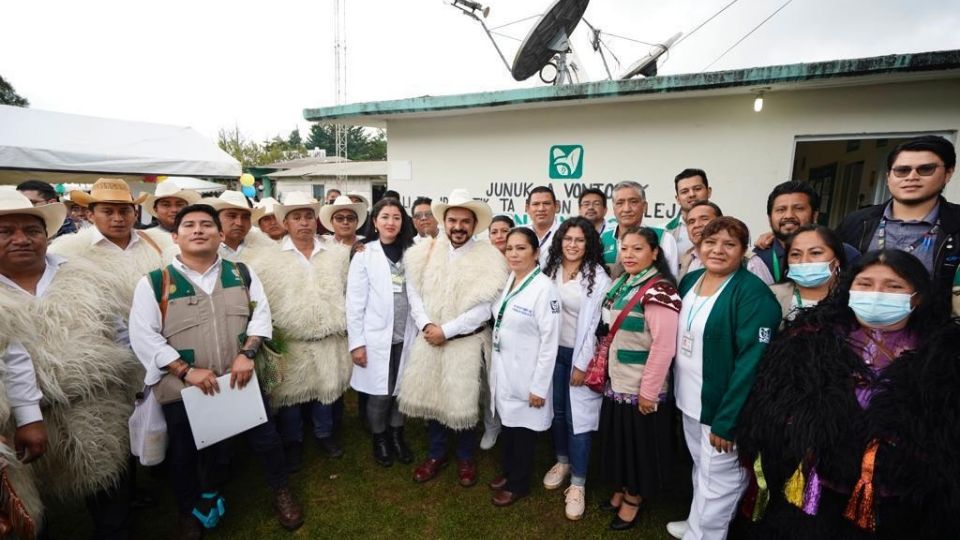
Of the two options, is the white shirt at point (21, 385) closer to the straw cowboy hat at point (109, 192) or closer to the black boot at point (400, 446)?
the straw cowboy hat at point (109, 192)

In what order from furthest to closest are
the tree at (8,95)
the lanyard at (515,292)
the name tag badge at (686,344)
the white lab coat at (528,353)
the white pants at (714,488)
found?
the tree at (8,95) → the lanyard at (515,292) → the white lab coat at (528,353) → the name tag badge at (686,344) → the white pants at (714,488)

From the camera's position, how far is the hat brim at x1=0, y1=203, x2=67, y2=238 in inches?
88.2

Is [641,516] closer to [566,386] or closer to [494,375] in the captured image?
[566,386]

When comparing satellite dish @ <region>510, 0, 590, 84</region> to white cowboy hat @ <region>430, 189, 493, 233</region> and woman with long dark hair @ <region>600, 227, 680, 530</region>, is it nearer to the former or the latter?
white cowboy hat @ <region>430, 189, 493, 233</region>

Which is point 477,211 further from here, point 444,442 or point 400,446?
point 400,446

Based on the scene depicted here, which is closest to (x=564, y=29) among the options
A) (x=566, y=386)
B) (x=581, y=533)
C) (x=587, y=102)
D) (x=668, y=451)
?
(x=587, y=102)

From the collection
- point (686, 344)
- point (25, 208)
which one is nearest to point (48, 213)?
point (25, 208)

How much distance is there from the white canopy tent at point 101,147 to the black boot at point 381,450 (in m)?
7.22

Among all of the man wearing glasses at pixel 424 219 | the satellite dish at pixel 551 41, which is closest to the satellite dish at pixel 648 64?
the satellite dish at pixel 551 41

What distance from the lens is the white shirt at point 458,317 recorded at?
3.17 metres

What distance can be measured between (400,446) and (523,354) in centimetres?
161

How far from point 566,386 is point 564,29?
21.2 feet

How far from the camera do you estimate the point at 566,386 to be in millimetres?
3178

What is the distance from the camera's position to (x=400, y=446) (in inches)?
147
